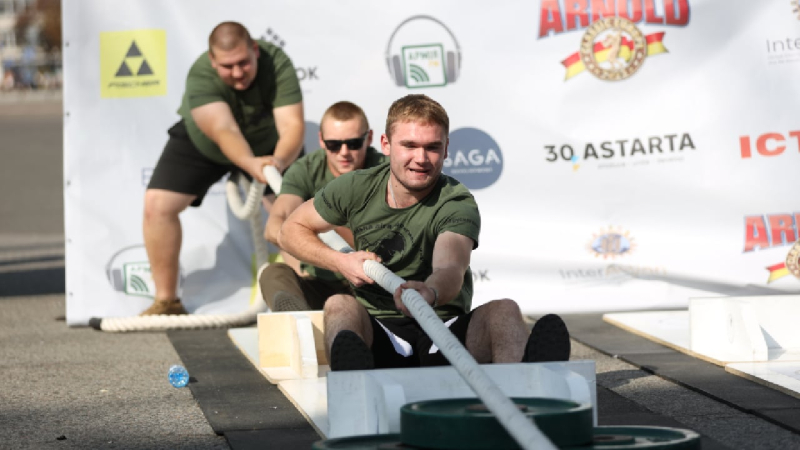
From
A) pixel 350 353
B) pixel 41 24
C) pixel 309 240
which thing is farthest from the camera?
pixel 41 24

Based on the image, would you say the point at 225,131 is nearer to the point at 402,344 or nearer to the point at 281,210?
the point at 281,210

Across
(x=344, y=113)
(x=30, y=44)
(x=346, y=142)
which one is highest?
(x=30, y=44)

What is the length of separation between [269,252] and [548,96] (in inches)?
67.6

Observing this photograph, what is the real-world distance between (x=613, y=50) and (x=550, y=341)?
10.9 ft

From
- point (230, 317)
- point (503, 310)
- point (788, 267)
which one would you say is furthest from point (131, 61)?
point (788, 267)

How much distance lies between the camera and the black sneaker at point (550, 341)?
3564 millimetres

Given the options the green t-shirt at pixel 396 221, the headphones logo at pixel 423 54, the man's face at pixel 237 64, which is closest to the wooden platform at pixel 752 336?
the green t-shirt at pixel 396 221

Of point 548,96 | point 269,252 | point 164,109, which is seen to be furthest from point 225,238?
point 548,96

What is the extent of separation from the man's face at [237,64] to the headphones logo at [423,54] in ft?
2.63

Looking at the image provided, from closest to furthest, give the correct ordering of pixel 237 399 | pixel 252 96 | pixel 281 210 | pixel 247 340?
1. pixel 237 399
2. pixel 281 210
3. pixel 247 340
4. pixel 252 96

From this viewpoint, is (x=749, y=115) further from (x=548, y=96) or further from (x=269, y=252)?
(x=269, y=252)

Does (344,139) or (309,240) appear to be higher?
(344,139)

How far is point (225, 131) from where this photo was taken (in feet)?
20.0

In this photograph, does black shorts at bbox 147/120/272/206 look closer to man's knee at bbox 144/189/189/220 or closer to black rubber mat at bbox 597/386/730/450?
man's knee at bbox 144/189/189/220
